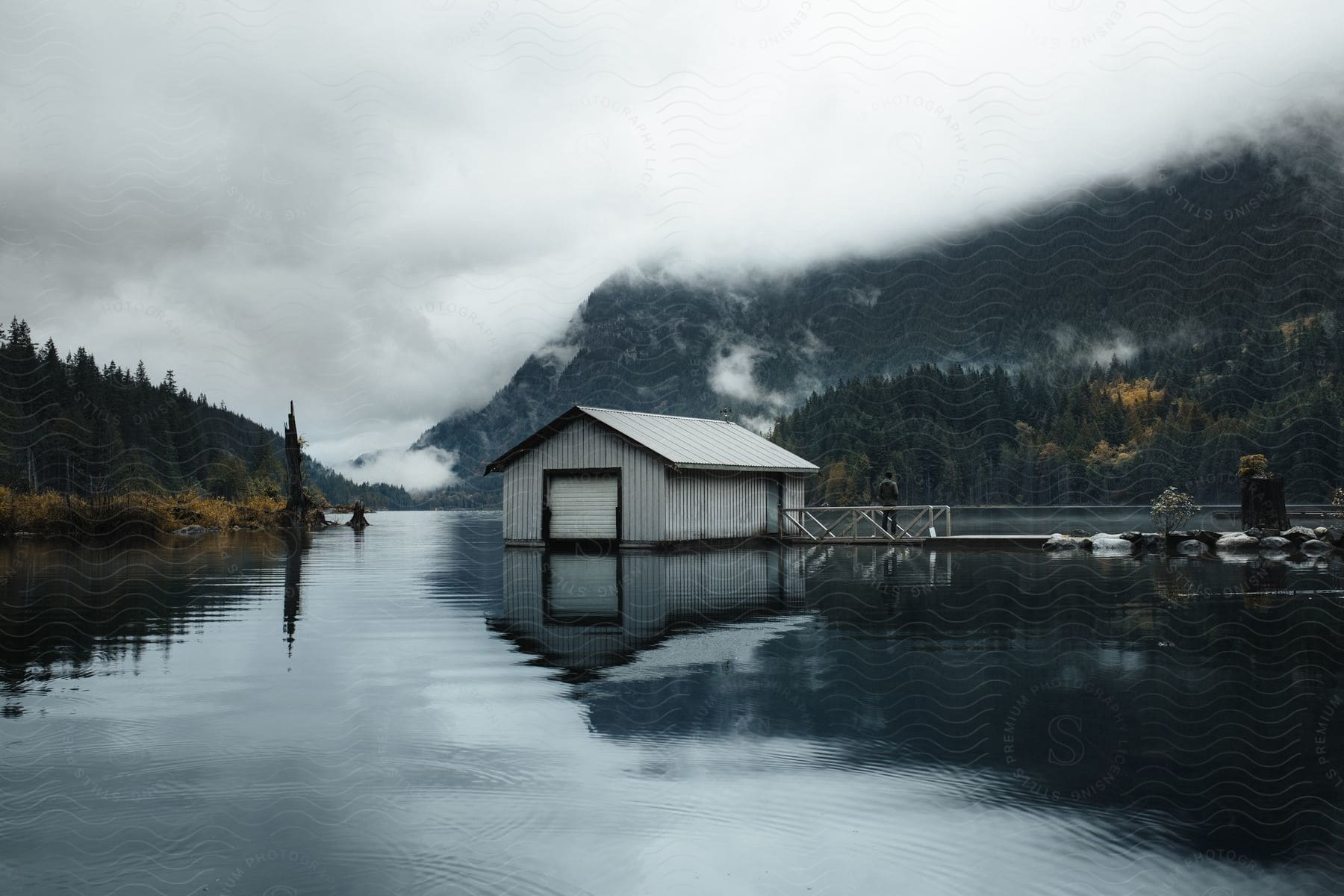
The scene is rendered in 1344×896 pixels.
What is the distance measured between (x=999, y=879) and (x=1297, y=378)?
131 metres

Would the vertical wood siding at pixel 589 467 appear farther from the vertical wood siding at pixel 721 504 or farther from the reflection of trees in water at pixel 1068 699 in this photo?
the reflection of trees in water at pixel 1068 699

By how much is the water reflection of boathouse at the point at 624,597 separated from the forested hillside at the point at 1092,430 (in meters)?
70.5

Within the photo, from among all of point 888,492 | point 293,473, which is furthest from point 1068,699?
point 293,473

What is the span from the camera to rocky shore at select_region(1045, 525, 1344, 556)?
106 ft

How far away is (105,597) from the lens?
20062mm

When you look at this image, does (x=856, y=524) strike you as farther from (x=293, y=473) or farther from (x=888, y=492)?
(x=293, y=473)

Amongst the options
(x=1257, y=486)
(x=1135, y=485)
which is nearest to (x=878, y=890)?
(x=1257, y=486)

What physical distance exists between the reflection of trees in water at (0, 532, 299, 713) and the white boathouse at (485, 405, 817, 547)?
8403mm

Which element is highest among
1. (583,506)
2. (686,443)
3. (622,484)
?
(686,443)

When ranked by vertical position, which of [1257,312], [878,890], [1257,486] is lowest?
[878,890]

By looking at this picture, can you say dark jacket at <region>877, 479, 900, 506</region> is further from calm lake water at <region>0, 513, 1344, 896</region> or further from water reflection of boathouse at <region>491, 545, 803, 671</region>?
calm lake water at <region>0, 513, 1344, 896</region>

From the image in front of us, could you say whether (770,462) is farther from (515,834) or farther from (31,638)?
(515,834)

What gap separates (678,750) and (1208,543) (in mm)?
30726

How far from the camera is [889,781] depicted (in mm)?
7289
